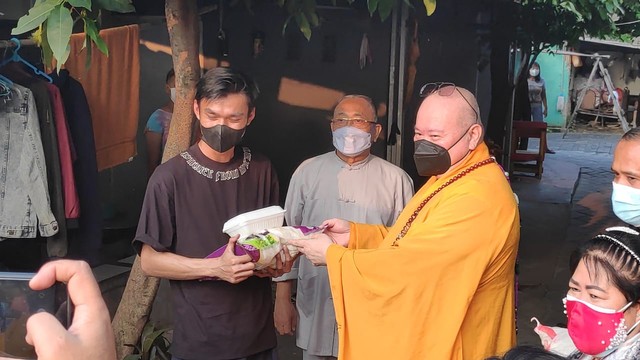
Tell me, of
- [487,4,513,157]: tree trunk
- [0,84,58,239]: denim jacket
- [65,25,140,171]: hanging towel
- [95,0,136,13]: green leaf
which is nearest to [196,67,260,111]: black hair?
[95,0,136,13]: green leaf

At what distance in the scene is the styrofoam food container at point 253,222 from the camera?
103 inches

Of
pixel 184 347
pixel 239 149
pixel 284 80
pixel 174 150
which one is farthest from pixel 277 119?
pixel 184 347

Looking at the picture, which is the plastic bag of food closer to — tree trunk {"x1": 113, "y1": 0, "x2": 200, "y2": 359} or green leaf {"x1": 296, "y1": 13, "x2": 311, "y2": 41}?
tree trunk {"x1": 113, "y1": 0, "x2": 200, "y2": 359}

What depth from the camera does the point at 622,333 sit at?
77.9 inches

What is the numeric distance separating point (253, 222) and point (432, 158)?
733 millimetres

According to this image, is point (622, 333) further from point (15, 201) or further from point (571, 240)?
point (571, 240)

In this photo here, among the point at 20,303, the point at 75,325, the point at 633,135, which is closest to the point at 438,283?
the point at 633,135

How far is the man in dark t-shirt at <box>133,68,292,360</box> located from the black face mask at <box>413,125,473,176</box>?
0.68 m

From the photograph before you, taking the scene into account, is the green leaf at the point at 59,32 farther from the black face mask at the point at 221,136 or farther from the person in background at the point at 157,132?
the person in background at the point at 157,132

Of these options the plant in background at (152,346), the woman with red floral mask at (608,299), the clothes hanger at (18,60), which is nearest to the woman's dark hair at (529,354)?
the woman with red floral mask at (608,299)

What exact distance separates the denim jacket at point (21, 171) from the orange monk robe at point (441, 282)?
2.00m

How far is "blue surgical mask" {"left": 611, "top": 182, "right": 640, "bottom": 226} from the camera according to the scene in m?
2.35

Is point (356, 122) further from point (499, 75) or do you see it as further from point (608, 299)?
point (499, 75)

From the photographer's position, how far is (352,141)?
3412 mm
